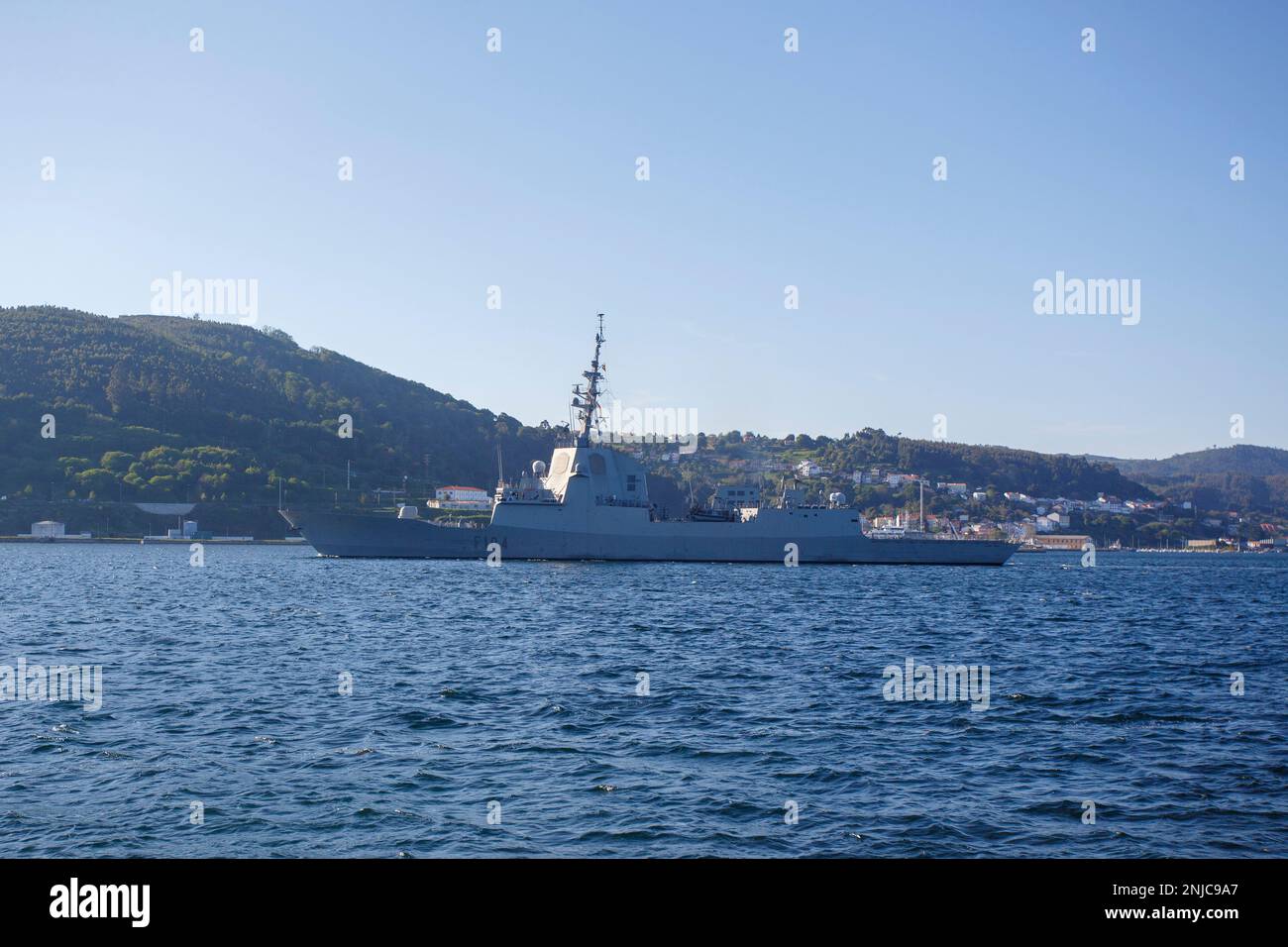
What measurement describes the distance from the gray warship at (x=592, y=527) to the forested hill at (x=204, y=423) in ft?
149

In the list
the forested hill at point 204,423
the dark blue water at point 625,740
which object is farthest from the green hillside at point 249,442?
the dark blue water at point 625,740

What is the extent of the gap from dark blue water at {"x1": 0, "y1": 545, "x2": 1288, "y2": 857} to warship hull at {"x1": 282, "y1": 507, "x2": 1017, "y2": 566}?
30568 millimetres

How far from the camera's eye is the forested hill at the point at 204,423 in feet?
333

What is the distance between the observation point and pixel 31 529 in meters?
90.0

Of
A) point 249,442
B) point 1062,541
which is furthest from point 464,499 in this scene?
point 1062,541

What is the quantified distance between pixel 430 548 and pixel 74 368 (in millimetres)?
85845

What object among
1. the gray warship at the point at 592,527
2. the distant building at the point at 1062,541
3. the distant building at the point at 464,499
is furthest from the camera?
the distant building at the point at 1062,541

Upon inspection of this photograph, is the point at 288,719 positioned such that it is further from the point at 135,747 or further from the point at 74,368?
the point at 74,368

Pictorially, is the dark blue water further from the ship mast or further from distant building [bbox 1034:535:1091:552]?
distant building [bbox 1034:535:1091:552]

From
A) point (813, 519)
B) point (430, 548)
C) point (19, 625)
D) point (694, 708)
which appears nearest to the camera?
point (694, 708)

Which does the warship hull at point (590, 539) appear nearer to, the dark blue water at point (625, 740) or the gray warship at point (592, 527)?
the gray warship at point (592, 527)

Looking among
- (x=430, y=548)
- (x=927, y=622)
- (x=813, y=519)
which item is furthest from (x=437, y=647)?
(x=813, y=519)

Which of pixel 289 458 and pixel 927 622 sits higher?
pixel 289 458
